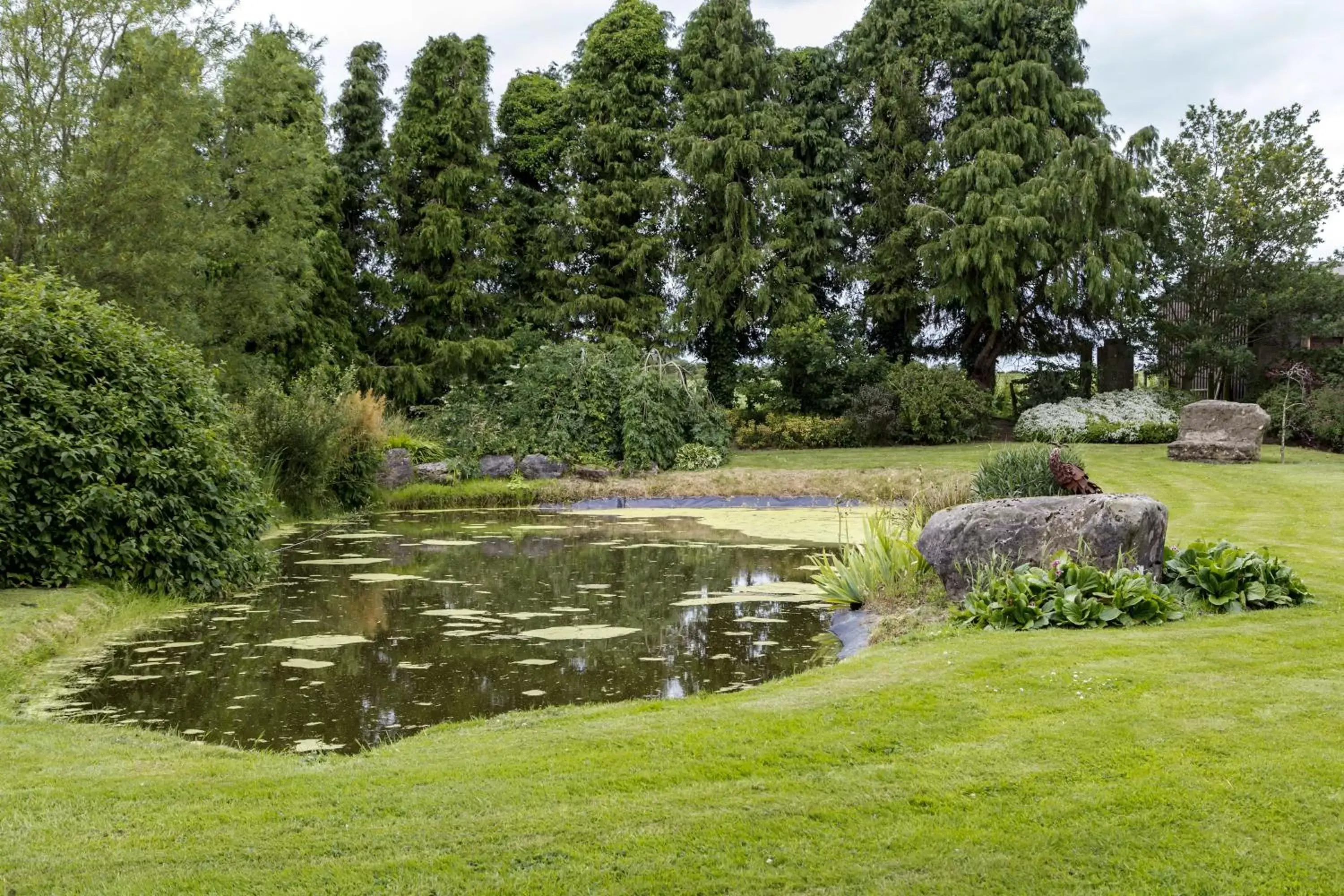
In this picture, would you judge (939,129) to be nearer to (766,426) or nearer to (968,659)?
(766,426)

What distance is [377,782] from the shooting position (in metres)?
3.95

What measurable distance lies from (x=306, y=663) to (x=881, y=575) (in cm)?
420

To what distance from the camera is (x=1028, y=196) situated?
23016mm

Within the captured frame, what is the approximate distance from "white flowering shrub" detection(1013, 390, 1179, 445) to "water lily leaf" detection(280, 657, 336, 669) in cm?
1648

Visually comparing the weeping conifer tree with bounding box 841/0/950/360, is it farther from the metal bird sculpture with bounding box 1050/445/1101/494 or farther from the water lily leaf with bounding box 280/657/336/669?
the water lily leaf with bounding box 280/657/336/669

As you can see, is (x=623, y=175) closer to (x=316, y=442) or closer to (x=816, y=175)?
(x=816, y=175)

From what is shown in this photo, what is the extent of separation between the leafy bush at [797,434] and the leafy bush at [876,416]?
21 centimetres

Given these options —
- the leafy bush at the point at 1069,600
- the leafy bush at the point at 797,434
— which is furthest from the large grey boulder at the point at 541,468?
the leafy bush at the point at 1069,600

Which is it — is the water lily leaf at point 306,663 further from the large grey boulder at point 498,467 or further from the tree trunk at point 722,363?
the tree trunk at point 722,363

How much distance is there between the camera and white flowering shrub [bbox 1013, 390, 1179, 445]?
2195 centimetres

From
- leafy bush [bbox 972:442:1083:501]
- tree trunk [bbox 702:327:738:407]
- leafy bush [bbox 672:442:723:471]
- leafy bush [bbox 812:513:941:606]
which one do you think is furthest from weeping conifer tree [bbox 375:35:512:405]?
leafy bush [bbox 812:513:941:606]

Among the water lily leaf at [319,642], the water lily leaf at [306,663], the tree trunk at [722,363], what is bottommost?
the water lily leaf at [306,663]

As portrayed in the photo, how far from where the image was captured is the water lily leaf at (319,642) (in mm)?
7113

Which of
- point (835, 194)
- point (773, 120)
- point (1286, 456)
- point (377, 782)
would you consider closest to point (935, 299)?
point (835, 194)
